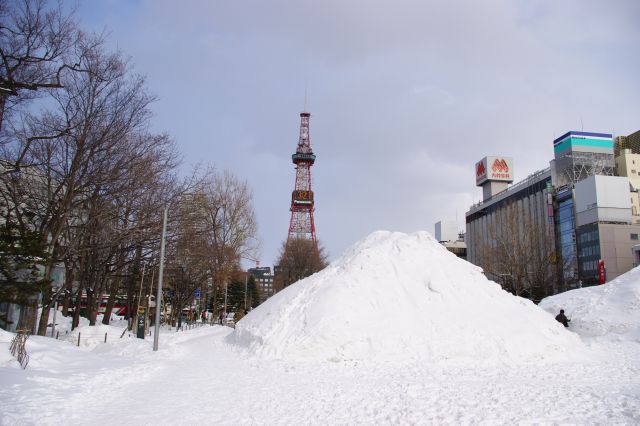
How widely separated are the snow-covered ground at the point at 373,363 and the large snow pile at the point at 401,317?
0.20 feet

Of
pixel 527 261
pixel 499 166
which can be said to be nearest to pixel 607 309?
pixel 527 261

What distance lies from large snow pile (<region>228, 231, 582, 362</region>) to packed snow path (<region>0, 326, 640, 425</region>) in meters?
1.14

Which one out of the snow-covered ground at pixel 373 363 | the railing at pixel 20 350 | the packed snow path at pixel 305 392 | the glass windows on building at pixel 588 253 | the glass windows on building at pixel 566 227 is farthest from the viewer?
the glass windows on building at pixel 566 227

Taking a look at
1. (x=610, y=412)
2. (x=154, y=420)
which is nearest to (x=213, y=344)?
(x=154, y=420)

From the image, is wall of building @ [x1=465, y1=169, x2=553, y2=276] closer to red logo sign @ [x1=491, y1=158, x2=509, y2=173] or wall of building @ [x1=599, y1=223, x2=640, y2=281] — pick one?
red logo sign @ [x1=491, y1=158, x2=509, y2=173]

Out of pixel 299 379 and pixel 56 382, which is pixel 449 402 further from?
pixel 56 382

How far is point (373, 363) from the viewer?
14.0 meters

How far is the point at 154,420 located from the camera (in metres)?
7.51

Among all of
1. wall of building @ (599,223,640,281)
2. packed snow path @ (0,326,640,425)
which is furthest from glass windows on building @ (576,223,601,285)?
packed snow path @ (0,326,640,425)

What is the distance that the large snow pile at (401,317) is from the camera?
14.8m

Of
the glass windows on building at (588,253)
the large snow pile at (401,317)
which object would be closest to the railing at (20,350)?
the large snow pile at (401,317)

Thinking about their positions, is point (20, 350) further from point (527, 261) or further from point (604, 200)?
point (604, 200)

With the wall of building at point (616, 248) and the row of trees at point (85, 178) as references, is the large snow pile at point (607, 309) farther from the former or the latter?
the wall of building at point (616, 248)

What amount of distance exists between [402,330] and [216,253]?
2137 centimetres
